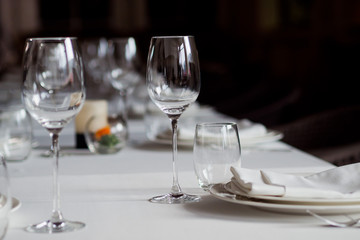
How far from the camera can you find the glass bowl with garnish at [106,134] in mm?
1811

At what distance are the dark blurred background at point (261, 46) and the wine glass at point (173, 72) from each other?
964 mm

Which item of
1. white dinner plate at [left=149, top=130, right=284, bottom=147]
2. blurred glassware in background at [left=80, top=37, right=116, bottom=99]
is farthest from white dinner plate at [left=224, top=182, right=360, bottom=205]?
blurred glassware in background at [left=80, top=37, right=116, bottom=99]

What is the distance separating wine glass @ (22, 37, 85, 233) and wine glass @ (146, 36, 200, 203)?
18cm

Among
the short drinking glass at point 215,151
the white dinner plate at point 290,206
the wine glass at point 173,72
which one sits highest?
the wine glass at point 173,72

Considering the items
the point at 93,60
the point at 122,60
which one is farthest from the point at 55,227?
the point at 93,60

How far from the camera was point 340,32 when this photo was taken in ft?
22.7

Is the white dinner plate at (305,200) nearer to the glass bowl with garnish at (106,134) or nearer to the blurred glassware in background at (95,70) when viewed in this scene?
the glass bowl with garnish at (106,134)

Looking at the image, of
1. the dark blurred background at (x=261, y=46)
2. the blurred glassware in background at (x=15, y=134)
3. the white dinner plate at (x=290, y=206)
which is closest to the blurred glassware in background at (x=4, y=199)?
the white dinner plate at (x=290, y=206)

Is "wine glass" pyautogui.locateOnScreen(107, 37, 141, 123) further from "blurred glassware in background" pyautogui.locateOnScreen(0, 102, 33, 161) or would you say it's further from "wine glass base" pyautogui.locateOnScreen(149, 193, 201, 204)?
"wine glass base" pyautogui.locateOnScreen(149, 193, 201, 204)

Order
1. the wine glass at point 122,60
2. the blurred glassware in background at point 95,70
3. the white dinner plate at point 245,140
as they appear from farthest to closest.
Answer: the blurred glassware in background at point 95,70 → the wine glass at point 122,60 → the white dinner plate at point 245,140

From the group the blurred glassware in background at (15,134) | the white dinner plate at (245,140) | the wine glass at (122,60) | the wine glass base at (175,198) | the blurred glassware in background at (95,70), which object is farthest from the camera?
the blurred glassware in background at (95,70)

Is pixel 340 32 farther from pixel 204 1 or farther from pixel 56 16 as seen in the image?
pixel 56 16

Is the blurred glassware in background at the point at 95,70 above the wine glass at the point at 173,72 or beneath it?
beneath

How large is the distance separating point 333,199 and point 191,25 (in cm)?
1048
